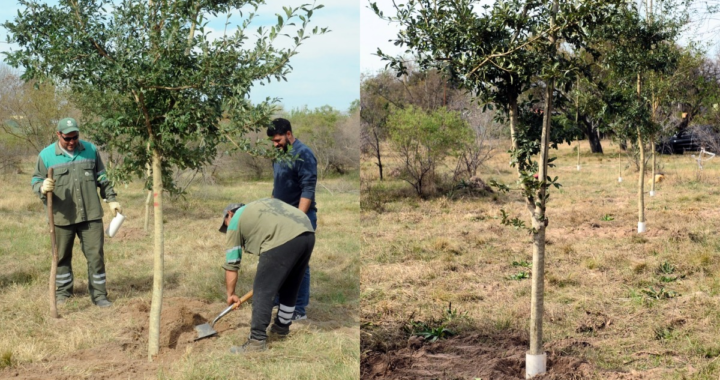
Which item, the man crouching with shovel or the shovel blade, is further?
the shovel blade

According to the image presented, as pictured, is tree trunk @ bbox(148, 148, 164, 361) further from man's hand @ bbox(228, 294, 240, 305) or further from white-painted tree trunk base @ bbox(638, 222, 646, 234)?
white-painted tree trunk base @ bbox(638, 222, 646, 234)

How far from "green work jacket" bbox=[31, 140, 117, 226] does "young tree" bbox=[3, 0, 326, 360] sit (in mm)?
1544

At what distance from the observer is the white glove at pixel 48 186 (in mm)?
6129

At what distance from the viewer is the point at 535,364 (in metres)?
4.75

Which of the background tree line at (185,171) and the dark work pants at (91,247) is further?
the background tree line at (185,171)

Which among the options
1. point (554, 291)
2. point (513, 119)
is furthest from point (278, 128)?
point (554, 291)

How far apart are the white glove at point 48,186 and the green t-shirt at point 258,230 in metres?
2.18

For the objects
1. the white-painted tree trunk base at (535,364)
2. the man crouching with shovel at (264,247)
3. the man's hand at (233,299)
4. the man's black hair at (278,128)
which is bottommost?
the white-painted tree trunk base at (535,364)

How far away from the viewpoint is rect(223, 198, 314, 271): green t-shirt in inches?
199

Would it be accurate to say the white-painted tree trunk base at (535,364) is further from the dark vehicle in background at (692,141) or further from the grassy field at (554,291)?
the dark vehicle in background at (692,141)

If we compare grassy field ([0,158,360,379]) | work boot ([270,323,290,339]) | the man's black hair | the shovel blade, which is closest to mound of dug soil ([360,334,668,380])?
grassy field ([0,158,360,379])

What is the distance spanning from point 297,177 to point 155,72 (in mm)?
1698

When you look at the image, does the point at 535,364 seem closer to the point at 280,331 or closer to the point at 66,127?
the point at 280,331

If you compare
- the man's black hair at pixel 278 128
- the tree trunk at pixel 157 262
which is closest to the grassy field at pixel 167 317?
the tree trunk at pixel 157 262
